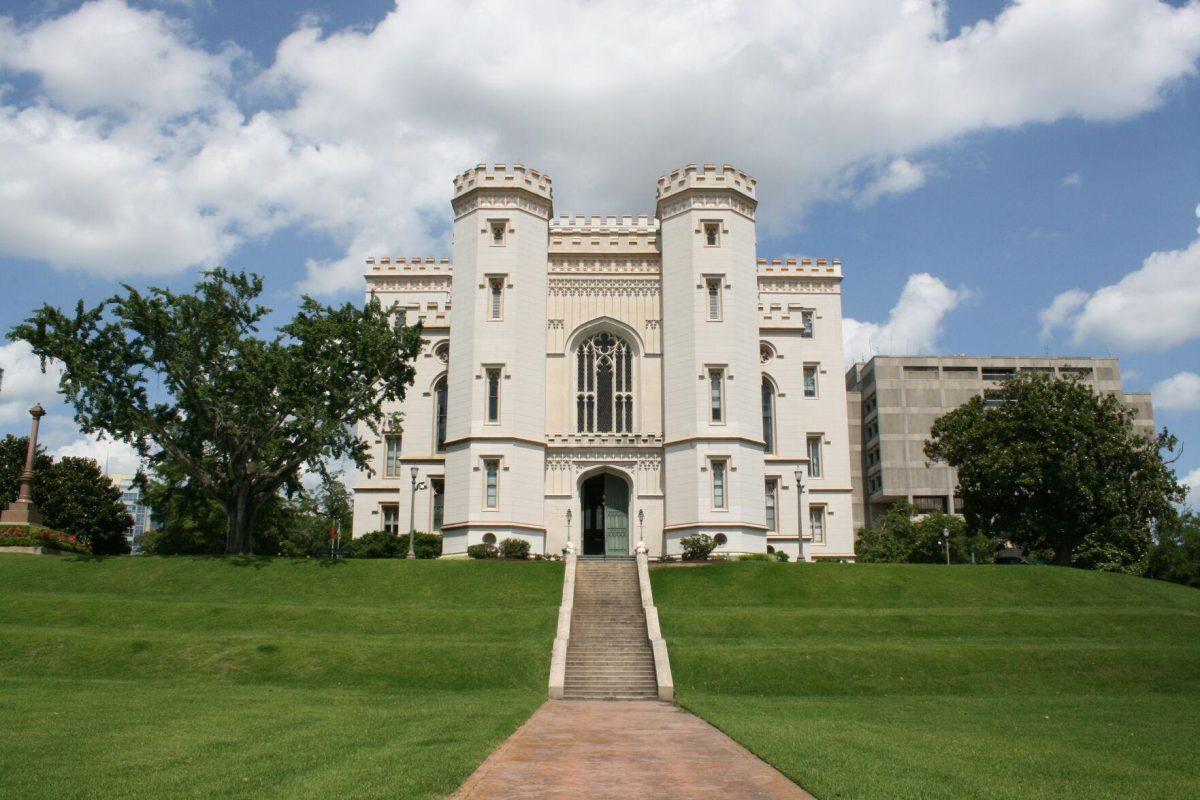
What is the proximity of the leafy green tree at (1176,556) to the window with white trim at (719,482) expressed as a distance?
28.5 meters

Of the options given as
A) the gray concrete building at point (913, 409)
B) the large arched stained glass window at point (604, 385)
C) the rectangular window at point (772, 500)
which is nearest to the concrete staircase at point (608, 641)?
the large arched stained glass window at point (604, 385)

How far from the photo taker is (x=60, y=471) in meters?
58.6

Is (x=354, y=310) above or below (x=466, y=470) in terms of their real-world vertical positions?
above

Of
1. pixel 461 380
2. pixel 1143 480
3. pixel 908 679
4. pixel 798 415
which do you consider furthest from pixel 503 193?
pixel 1143 480

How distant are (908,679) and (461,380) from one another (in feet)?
75.2

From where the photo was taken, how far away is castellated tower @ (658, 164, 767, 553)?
38.9m

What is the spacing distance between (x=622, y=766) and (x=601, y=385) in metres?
31.1

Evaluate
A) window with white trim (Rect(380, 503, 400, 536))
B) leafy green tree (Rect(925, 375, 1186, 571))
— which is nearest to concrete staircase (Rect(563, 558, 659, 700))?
window with white trim (Rect(380, 503, 400, 536))

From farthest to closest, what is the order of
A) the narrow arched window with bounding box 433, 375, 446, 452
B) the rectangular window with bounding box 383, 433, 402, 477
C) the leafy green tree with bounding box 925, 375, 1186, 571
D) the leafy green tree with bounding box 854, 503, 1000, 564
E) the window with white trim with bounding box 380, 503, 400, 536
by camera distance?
1. the leafy green tree with bounding box 854, 503, 1000, 564
2. the rectangular window with bounding box 383, 433, 402, 477
3. the window with white trim with bounding box 380, 503, 400, 536
4. the narrow arched window with bounding box 433, 375, 446, 452
5. the leafy green tree with bounding box 925, 375, 1186, 571

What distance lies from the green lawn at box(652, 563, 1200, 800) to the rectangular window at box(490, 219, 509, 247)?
1665cm

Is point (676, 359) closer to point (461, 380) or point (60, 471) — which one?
point (461, 380)

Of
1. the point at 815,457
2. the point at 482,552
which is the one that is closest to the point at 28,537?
the point at 482,552

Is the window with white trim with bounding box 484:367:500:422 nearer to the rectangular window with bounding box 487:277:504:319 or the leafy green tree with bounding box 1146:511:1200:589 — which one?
the rectangular window with bounding box 487:277:504:319

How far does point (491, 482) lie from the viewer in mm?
39062
